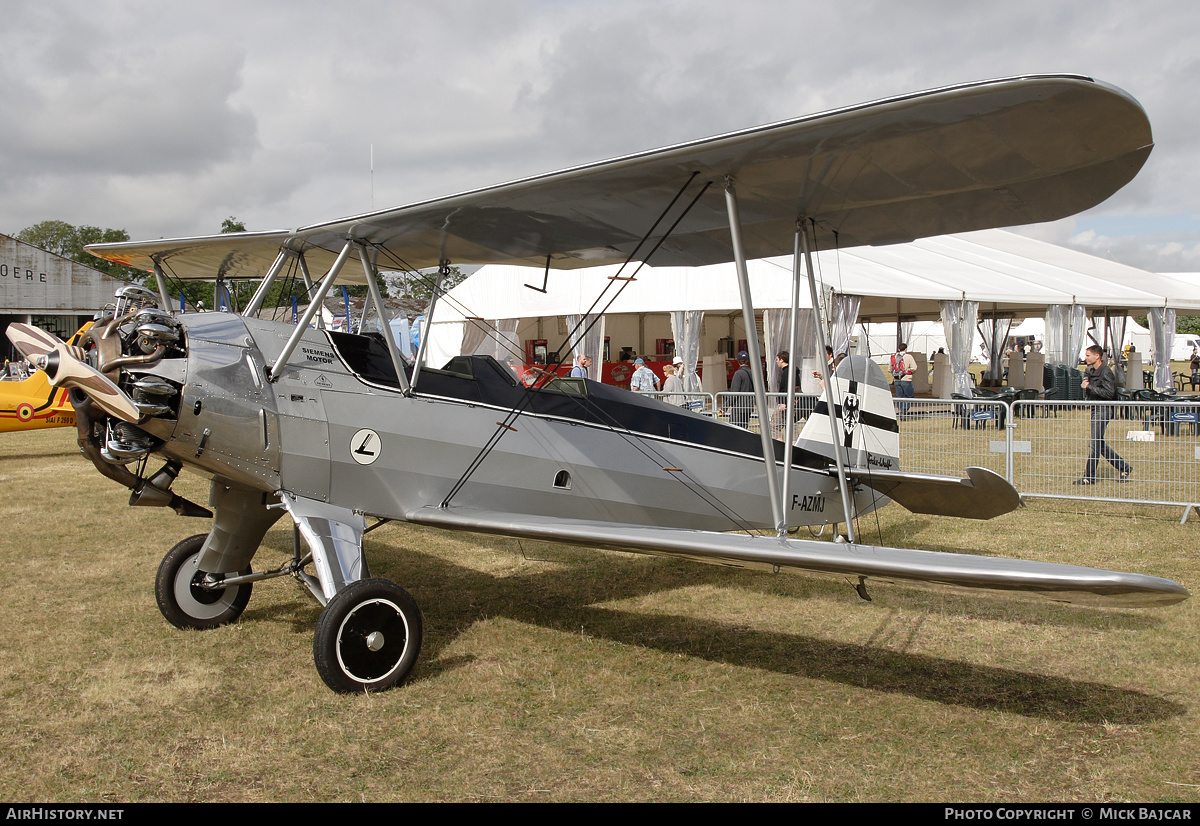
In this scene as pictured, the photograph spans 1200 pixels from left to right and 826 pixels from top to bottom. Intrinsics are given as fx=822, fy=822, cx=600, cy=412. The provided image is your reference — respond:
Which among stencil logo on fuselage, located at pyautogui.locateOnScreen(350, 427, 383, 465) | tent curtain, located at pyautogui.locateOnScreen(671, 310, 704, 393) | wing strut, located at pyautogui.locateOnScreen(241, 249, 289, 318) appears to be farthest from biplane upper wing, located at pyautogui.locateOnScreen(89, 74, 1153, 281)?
tent curtain, located at pyautogui.locateOnScreen(671, 310, 704, 393)

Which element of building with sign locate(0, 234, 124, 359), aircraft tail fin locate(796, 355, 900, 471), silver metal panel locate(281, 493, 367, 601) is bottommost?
silver metal panel locate(281, 493, 367, 601)

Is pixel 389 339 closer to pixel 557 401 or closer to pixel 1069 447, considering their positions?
pixel 557 401

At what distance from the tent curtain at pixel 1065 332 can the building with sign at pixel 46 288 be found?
102 feet

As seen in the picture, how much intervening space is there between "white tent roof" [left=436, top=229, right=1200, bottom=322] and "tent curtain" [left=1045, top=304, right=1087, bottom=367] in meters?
0.34

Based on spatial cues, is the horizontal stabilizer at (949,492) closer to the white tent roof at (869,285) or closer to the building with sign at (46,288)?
the white tent roof at (869,285)

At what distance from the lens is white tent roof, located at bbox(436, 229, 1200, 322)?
1708 cm

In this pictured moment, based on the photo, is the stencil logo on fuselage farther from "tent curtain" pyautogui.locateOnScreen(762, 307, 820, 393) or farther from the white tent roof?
"tent curtain" pyautogui.locateOnScreen(762, 307, 820, 393)

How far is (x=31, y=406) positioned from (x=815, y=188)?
11.7 m

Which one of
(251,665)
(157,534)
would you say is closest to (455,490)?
(251,665)

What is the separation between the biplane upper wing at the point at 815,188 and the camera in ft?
10.1

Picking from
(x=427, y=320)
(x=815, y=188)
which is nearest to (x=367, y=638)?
(x=427, y=320)

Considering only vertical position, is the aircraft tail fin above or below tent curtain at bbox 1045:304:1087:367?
below

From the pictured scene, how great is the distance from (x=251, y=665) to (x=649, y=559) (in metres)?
3.48

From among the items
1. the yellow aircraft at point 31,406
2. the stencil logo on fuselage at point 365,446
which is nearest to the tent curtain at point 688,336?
the yellow aircraft at point 31,406
